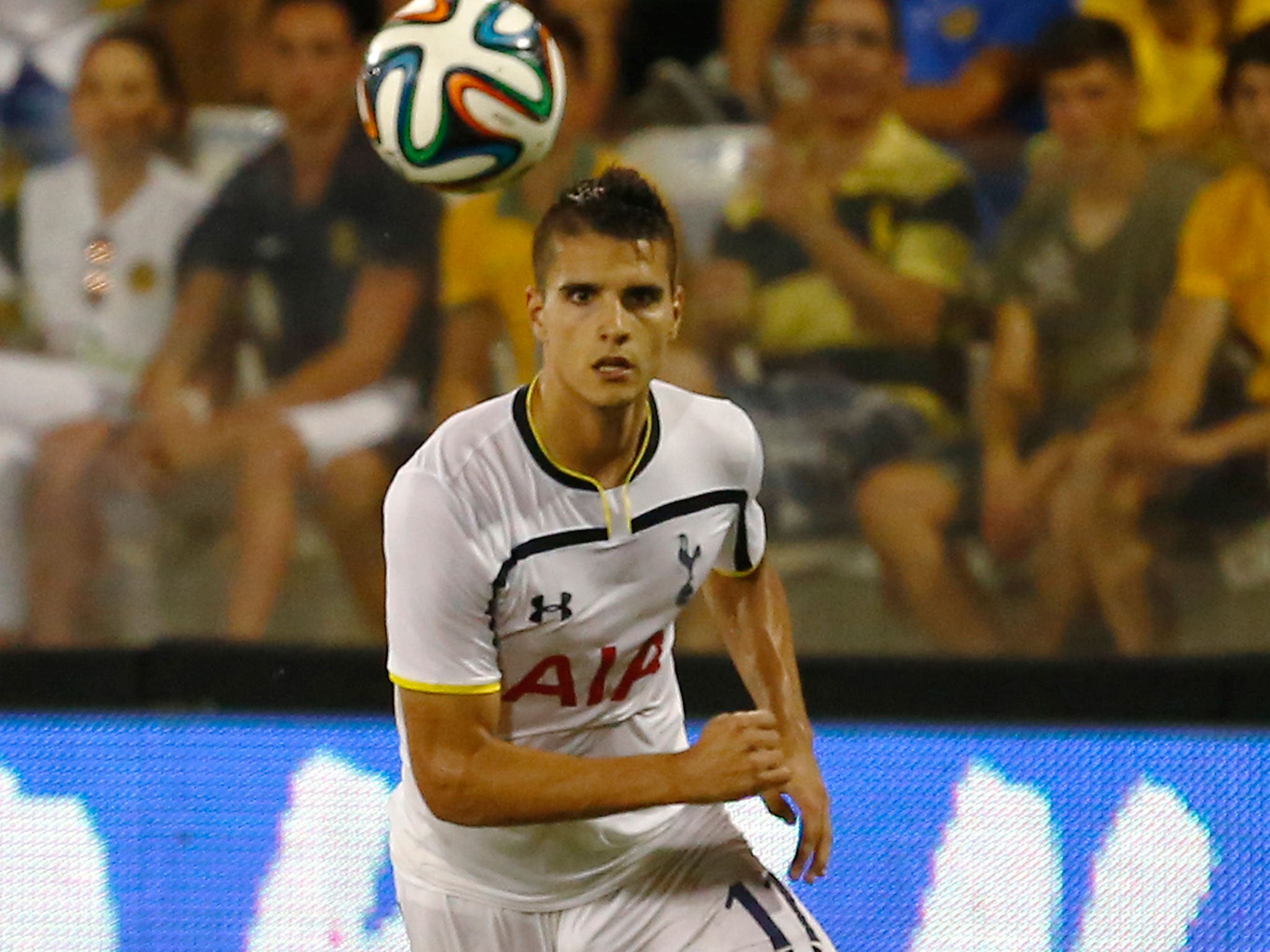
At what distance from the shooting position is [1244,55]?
466 centimetres

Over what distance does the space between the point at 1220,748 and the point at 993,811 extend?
475 mm

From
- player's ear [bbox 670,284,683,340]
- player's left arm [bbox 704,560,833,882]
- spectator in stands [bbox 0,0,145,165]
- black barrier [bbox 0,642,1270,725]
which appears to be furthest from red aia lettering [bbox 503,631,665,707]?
spectator in stands [bbox 0,0,145,165]

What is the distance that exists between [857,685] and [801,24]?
1968mm

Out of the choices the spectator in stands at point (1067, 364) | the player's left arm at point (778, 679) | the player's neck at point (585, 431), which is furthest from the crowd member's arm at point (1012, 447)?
the player's neck at point (585, 431)

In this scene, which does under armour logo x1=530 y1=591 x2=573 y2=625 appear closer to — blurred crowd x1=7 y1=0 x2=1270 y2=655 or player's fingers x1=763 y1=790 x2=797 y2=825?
player's fingers x1=763 y1=790 x2=797 y2=825

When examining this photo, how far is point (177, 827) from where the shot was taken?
3.57 meters

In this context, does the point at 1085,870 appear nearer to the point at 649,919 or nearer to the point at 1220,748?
the point at 1220,748

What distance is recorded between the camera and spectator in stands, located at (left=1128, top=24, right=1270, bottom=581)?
15.0ft

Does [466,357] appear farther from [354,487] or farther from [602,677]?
[602,677]

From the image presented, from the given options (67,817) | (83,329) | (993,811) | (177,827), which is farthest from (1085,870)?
(83,329)

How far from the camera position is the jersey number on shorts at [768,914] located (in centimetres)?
259

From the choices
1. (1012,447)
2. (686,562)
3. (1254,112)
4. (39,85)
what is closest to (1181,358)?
(1012,447)

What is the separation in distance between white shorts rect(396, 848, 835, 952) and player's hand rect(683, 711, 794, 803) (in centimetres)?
37

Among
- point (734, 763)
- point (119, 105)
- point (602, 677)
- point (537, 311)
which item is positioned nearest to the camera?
point (734, 763)
